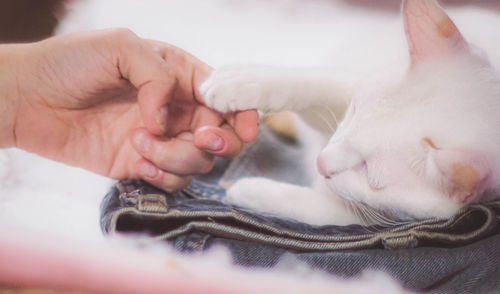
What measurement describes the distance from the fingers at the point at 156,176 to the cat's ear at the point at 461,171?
0.41 m

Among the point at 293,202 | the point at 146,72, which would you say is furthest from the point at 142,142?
the point at 293,202

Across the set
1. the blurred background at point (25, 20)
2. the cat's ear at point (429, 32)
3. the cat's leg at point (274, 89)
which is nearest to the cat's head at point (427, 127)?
the cat's ear at point (429, 32)

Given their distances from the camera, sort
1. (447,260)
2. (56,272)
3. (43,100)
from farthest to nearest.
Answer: (43,100), (447,260), (56,272)

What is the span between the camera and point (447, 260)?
1.52 feet

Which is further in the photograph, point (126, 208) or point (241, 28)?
point (241, 28)

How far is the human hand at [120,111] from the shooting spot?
21.7 inches

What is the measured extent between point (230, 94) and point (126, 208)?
0.22 meters

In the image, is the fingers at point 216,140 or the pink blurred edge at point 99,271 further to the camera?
the fingers at point 216,140

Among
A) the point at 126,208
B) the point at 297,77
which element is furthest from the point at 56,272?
the point at 297,77

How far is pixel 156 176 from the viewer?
68cm

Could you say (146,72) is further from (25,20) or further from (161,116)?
(25,20)

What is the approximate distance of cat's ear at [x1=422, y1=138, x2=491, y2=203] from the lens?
0.48 metres

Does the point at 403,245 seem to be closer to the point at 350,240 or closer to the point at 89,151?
the point at 350,240

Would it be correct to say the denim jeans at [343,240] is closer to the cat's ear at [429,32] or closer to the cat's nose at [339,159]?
the cat's nose at [339,159]
